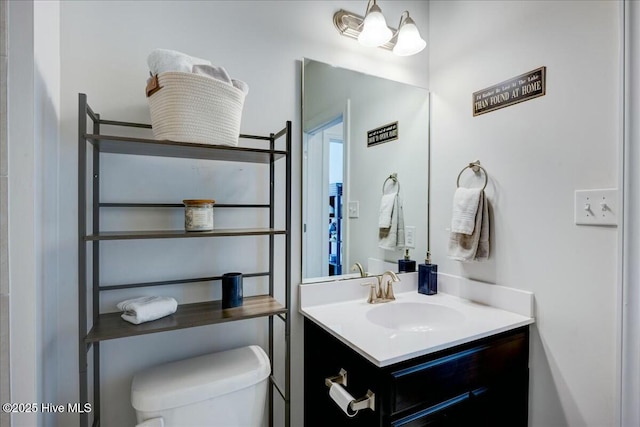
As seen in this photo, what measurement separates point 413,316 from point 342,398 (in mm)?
601

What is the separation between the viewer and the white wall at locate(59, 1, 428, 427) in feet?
3.32

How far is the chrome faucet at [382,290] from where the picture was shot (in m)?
1.43

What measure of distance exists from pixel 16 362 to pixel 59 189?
0.51 meters

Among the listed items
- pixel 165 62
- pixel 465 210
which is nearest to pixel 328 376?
pixel 465 210

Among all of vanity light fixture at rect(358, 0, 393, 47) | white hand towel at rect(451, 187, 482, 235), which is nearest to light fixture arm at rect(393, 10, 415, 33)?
vanity light fixture at rect(358, 0, 393, 47)

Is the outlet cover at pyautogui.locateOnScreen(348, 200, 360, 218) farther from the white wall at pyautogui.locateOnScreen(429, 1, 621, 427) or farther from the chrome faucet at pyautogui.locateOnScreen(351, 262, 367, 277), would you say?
the white wall at pyautogui.locateOnScreen(429, 1, 621, 427)

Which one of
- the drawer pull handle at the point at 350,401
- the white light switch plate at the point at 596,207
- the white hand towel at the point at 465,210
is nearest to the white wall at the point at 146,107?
the drawer pull handle at the point at 350,401

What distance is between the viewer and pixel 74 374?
1013 millimetres

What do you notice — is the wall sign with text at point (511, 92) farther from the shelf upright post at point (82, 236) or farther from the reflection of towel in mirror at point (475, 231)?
the shelf upright post at point (82, 236)

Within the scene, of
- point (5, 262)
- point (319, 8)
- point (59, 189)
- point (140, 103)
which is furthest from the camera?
point (319, 8)

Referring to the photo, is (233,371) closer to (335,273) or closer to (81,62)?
(335,273)

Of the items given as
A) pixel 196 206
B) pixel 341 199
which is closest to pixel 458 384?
pixel 341 199

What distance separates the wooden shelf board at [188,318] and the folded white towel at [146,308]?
0.02 m

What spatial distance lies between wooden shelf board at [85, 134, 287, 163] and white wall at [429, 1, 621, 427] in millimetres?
979
